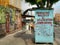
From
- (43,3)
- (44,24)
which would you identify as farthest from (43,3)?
(44,24)

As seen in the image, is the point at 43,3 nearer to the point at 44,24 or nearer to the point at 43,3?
the point at 43,3

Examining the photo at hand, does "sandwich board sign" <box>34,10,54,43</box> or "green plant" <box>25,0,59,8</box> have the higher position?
"green plant" <box>25,0,59,8</box>

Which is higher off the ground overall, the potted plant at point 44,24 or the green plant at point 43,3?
the green plant at point 43,3

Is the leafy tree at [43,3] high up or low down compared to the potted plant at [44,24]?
up

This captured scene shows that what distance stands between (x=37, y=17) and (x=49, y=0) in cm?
202

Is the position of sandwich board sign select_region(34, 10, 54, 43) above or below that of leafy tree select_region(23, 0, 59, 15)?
below

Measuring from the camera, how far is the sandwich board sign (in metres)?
18.1

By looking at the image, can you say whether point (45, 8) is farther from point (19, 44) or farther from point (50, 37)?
point (19, 44)

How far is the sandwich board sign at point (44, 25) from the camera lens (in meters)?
18.1

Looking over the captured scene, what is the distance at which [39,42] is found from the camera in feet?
59.8

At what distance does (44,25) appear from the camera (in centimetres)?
1814

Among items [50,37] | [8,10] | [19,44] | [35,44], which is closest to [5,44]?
[19,44]

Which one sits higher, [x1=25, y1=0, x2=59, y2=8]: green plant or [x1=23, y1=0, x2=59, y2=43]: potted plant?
[x1=25, y1=0, x2=59, y2=8]: green plant

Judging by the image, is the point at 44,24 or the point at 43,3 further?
the point at 43,3
